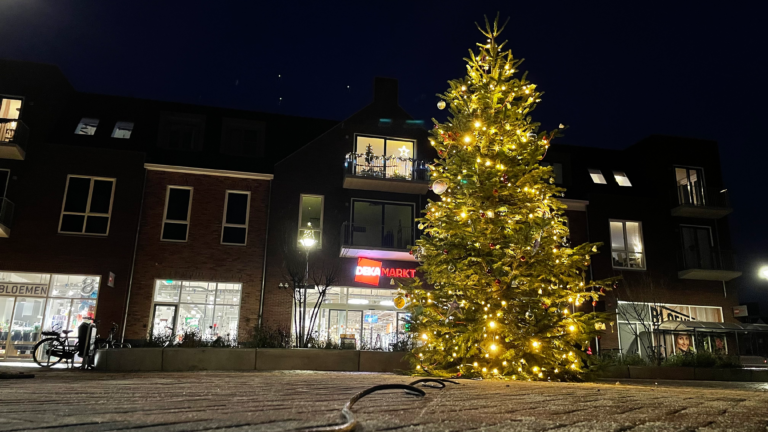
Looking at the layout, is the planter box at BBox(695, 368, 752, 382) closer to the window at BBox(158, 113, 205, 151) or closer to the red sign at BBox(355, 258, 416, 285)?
the red sign at BBox(355, 258, 416, 285)

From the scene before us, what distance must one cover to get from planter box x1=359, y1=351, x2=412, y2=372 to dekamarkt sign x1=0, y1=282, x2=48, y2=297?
41.7ft

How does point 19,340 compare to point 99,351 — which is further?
point 19,340

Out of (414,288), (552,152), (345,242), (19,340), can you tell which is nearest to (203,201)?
(345,242)

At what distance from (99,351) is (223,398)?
405 inches

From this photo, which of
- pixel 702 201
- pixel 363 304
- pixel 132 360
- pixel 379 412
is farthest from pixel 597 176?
pixel 379 412

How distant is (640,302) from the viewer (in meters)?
21.6

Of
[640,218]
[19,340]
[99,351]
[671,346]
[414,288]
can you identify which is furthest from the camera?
[640,218]

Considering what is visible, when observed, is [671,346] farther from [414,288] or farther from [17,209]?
[17,209]

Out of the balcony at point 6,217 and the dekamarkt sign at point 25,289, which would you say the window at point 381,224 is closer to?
the dekamarkt sign at point 25,289

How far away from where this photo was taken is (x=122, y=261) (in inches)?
737

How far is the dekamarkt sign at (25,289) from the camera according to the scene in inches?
717

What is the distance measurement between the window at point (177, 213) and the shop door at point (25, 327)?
4.63 meters

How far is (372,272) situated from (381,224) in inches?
76.1

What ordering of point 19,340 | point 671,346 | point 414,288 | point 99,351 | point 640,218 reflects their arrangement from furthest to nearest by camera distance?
point 640,218 < point 671,346 < point 19,340 < point 99,351 < point 414,288
